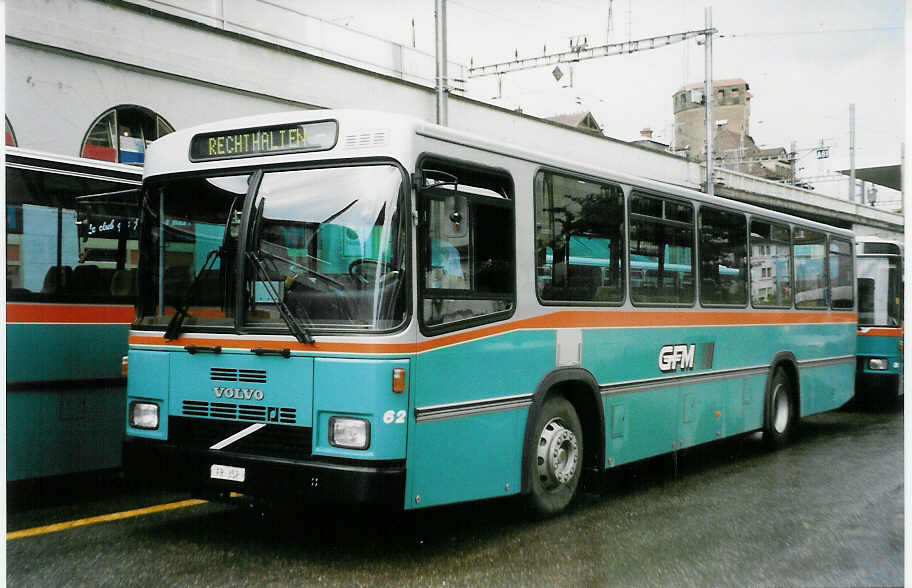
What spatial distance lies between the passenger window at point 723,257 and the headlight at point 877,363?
5084mm

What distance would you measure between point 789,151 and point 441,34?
7.46 meters

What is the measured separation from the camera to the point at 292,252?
5652 millimetres

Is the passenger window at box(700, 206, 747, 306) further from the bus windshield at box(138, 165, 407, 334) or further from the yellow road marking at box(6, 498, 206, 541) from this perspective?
the yellow road marking at box(6, 498, 206, 541)

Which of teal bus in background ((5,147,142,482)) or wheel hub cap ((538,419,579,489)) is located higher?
teal bus in background ((5,147,142,482))

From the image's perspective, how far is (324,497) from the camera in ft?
17.6

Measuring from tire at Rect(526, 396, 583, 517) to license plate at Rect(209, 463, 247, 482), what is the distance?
2025mm

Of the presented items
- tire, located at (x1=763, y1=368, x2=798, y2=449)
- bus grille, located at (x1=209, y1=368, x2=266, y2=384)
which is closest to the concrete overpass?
tire, located at (x1=763, y1=368, x2=798, y2=449)

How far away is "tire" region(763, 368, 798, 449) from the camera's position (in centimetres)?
1061

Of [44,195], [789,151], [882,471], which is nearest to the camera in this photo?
[44,195]

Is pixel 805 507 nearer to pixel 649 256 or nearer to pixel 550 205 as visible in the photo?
pixel 649 256

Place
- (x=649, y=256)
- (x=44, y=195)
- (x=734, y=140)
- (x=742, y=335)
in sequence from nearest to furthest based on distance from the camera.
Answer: (x=44, y=195)
(x=649, y=256)
(x=742, y=335)
(x=734, y=140)

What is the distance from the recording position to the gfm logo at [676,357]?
27.5 feet

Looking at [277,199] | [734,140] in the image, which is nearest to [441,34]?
[734,140]

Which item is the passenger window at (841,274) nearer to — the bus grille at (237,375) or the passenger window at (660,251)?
the passenger window at (660,251)
